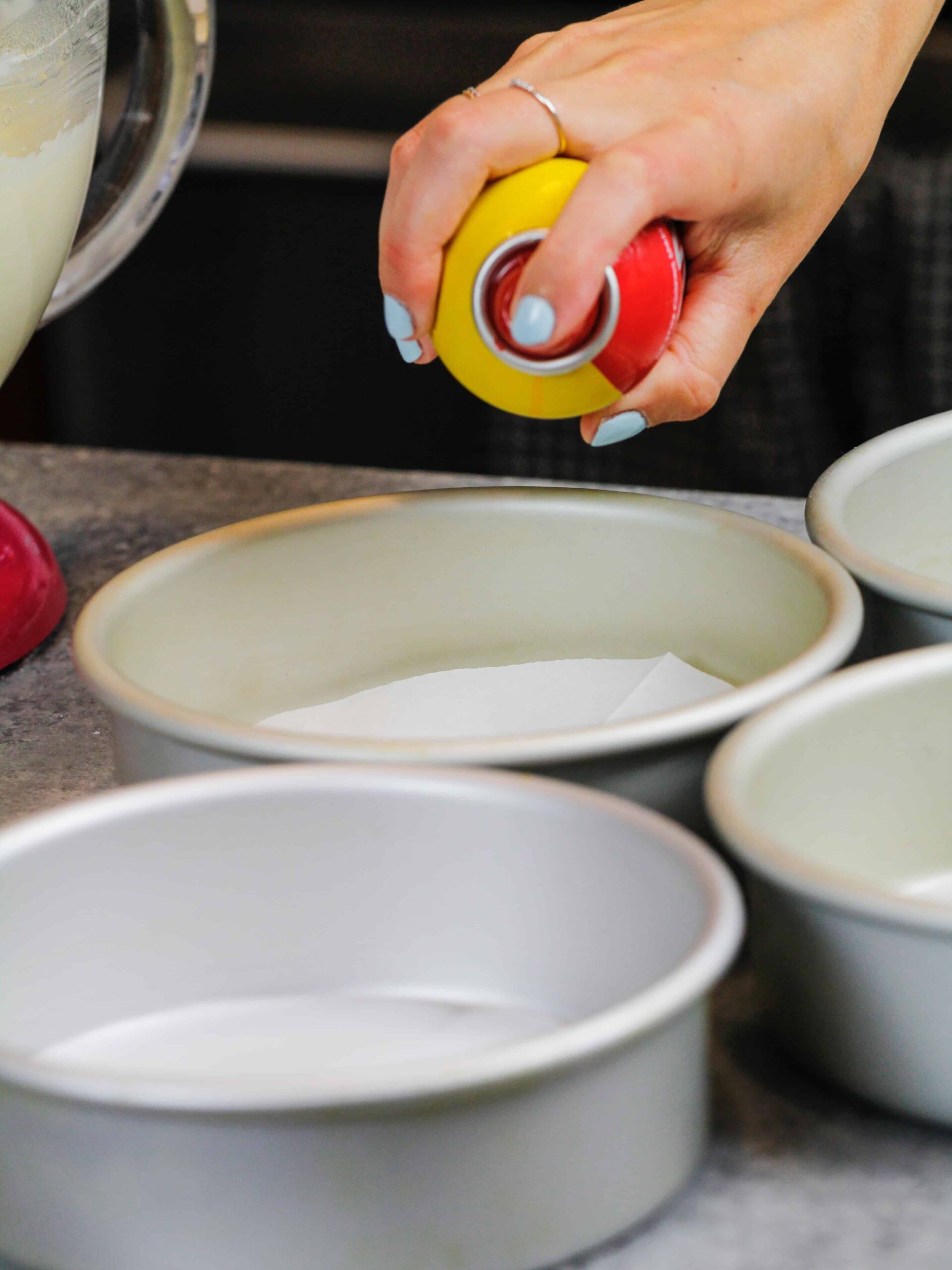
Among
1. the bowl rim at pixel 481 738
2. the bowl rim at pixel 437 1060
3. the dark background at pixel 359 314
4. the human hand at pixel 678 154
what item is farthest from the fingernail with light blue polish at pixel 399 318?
the dark background at pixel 359 314

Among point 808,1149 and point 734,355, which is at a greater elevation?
point 734,355

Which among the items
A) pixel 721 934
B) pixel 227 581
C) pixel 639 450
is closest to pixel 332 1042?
pixel 721 934

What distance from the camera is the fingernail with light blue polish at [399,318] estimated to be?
661 mm

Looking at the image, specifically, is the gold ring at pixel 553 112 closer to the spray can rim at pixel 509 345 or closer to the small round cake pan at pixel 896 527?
the spray can rim at pixel 509 345

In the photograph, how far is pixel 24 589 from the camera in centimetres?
84

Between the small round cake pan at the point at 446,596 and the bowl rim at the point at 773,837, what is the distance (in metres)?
0.06

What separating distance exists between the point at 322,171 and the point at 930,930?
5.31 feet

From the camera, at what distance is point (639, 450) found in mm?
A: 1937

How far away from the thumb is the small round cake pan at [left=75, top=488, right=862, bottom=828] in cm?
4

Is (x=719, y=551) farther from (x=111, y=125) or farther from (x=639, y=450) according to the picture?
(x=639, y=450)

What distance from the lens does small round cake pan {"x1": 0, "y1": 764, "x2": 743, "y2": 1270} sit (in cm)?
37

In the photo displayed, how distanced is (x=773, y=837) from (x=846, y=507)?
0.26 metres

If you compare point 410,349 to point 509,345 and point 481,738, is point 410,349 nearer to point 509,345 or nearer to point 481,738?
point 509,345

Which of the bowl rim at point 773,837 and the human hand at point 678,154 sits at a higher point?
the human hand at point 678,154
